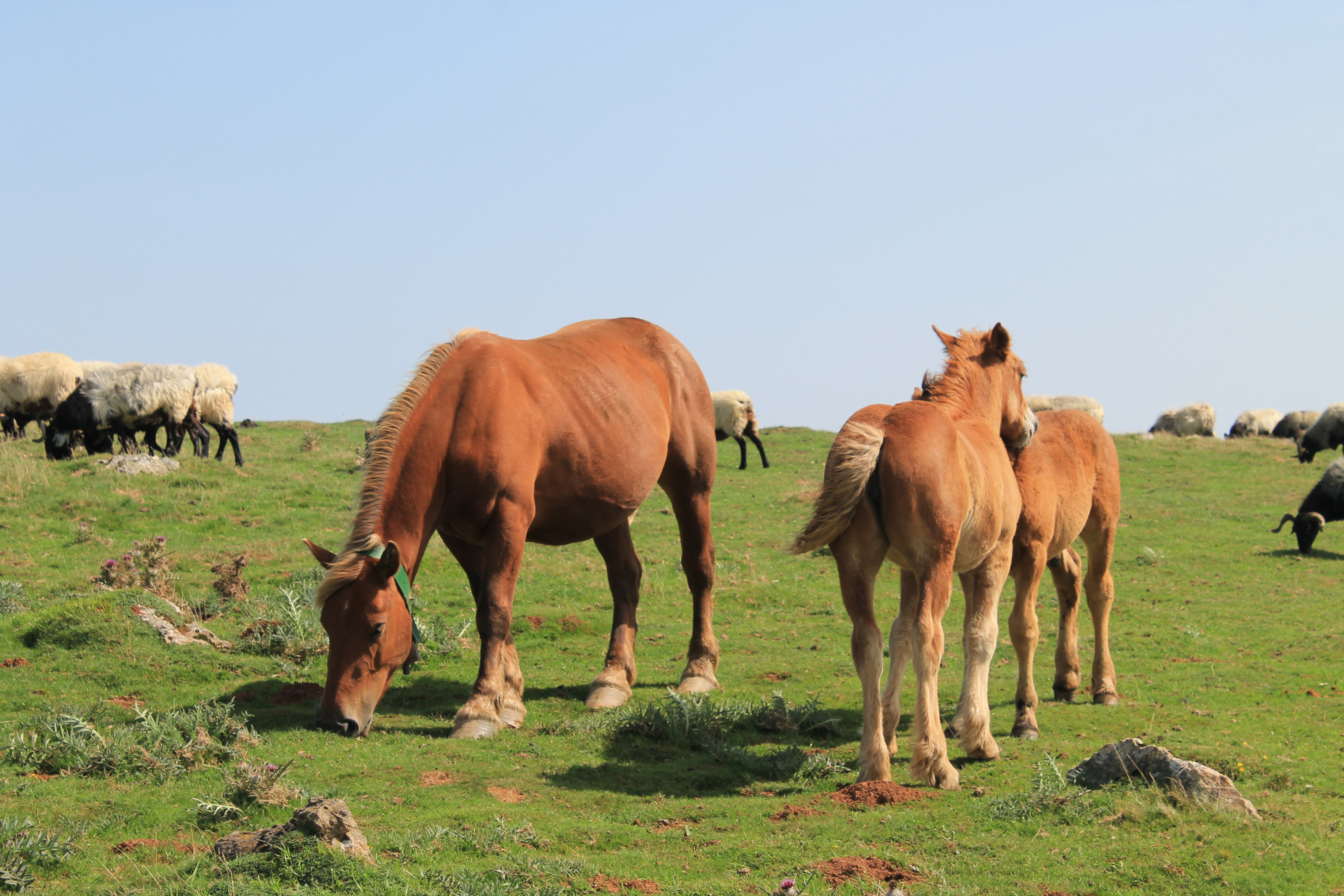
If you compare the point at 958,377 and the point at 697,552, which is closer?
the point at 958,377

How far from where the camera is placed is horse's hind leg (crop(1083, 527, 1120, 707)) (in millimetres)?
9195

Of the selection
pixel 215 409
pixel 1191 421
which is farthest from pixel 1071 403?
pixel 215 409

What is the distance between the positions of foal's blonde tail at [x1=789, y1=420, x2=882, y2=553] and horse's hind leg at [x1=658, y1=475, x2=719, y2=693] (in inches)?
144

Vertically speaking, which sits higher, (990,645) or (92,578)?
(990,645)

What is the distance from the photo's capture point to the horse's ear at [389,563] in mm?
7086

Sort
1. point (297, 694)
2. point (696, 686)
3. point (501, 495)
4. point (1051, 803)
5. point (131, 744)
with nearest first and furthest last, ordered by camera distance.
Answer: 1. point (1051, 803)
2. point (131, 744)
3. point (501, 495)
4. point (297, 694)
5. point (696, 686)

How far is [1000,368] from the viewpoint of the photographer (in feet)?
25.3

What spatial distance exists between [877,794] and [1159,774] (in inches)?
64.0

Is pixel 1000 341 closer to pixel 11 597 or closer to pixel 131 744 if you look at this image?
pixel 131 744

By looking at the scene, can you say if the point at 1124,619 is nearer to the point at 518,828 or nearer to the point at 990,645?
the point at 990,645

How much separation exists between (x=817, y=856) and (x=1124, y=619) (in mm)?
9866

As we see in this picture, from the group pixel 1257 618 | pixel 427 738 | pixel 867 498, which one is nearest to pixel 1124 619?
pixel 1257 618

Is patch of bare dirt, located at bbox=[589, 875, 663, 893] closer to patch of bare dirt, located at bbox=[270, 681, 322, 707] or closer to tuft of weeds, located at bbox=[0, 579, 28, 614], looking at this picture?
patch of bare dirt, located at bbox=[270, 681, 322, 707]

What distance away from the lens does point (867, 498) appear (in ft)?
20.6
